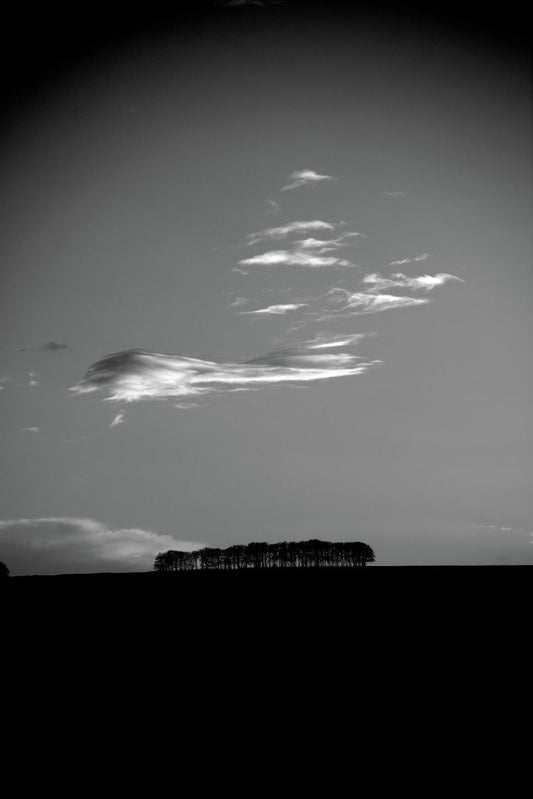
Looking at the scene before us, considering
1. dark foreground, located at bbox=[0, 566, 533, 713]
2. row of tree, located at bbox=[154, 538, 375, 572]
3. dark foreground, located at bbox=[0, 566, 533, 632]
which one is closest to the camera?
dark foreground, located at bbox=[0, 566, 533, 713]

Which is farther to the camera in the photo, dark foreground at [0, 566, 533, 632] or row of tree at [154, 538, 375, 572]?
row of tree at [154, 538, 375, 572]

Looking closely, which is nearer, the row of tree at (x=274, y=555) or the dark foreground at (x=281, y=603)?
the dark foreground at (x=281, y=603)

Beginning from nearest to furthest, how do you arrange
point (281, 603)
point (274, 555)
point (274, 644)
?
1. point (274, 644)
2. point (281, 603)
3. point (274, 555)

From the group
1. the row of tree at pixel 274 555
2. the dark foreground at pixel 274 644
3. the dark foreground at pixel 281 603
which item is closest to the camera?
the dark foreground at pixel 274 644

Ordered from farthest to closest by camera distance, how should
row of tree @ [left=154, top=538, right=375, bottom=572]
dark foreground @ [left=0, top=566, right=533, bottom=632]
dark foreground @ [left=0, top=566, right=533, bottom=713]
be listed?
row of tree @ [left=154, top=538, right=375, bottom=572], dark foreground @ [left=0, top=566, right=533, bottom=632], dark foreground @ [left=0, top=566, right=533, bottom=713]

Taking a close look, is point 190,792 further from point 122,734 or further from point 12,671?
point 12,671

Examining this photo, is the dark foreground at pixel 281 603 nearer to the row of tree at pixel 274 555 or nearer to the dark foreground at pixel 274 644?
the dark foreground at pixel 274 644

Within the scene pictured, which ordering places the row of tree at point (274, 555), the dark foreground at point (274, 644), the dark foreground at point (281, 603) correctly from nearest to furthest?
the dark foreground at point (274, 644)
the dark foreground at point (281, 603)
the row of tree at point (274, 555)

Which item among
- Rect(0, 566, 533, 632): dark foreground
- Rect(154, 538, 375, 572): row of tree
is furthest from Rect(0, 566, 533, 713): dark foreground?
Rect(154, 538, 375, 572): row of tree

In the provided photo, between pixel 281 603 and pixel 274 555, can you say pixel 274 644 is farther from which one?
pixel 274 555

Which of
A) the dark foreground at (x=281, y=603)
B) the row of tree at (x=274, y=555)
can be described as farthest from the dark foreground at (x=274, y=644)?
the row of tree at (x=274, y=555)

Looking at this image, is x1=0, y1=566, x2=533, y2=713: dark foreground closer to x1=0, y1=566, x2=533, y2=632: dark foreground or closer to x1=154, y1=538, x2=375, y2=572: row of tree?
x1=0, y1=566, x2=533, y2=632: dark foreground

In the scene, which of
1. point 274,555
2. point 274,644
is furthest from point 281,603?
point 274,555

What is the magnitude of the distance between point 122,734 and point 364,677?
5.17 m
